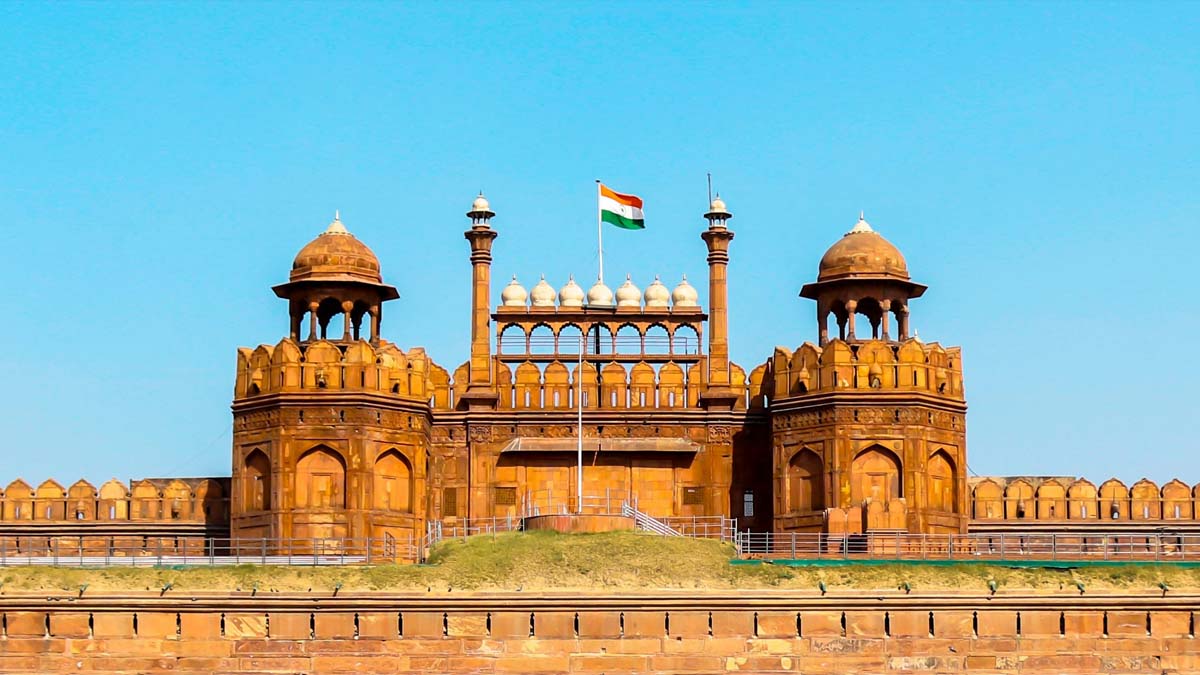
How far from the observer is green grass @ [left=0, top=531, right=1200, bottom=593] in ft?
205

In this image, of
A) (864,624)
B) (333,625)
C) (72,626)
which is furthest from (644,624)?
(72,626)

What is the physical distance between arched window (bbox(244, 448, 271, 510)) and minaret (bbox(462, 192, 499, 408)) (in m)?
6.99

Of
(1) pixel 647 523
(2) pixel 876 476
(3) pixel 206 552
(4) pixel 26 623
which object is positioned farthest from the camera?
(3) pixel 206 552

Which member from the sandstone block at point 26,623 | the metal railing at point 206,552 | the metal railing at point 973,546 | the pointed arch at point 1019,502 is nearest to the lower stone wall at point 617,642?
the sandstone block at point 26,623

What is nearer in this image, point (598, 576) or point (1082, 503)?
point (598, 576)

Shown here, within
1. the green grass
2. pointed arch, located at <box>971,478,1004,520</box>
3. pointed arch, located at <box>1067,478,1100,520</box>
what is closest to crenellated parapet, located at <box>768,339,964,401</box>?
pointed arch, located at <box>971,478,1004,520</box>

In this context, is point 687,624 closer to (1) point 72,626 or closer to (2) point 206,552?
(1) point 72,626

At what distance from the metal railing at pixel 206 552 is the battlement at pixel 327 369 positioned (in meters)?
4.67

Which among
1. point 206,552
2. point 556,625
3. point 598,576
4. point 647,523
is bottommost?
point 556,625

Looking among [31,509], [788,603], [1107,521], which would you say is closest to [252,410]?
[31,509]

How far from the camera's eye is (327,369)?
7175 centimetres

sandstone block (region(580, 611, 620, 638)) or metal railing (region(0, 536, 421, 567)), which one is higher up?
metal railing (region(0, 536, 421, 567))

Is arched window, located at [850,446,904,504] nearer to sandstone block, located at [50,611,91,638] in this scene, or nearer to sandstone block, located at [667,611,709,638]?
sandstone block, located at [667,611,709,638]

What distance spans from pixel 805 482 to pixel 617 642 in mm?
12659
